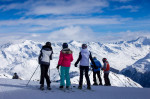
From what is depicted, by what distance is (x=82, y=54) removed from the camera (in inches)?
499

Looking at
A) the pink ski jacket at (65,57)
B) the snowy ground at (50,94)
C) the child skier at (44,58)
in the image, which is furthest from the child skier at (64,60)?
the snowy ground at (50,94)

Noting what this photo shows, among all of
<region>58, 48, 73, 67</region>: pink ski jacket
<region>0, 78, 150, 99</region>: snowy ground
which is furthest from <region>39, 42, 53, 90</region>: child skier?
<region>0, 78, 150, 99</region>: snowy ground

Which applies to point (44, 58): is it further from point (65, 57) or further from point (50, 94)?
point (50, 94)

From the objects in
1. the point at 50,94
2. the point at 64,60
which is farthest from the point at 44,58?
the point at 50,94

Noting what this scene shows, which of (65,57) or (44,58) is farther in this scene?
(65,57)

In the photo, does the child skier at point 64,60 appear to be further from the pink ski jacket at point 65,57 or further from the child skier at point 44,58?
the child skier at point 44,58

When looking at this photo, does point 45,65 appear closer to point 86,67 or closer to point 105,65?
point 86,67

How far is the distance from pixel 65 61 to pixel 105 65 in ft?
25.6

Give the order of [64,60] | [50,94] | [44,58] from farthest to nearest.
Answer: [64,60] < [44,58] < [50,94]

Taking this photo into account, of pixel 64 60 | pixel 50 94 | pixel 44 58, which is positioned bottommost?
pixel 50 94

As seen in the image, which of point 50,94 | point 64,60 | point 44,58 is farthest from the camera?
point 64,60

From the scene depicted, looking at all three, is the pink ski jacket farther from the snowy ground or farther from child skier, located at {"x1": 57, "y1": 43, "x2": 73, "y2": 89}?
the snowy ground

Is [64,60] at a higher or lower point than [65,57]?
lower

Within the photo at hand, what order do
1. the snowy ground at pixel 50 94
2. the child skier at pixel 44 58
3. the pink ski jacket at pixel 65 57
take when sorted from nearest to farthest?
1. the snowy ground at pixel 50 94
2. the child skier at pixel 44 58
3. the pink ski jacket at pixel 65 57
